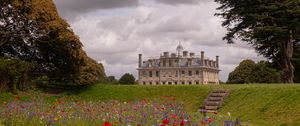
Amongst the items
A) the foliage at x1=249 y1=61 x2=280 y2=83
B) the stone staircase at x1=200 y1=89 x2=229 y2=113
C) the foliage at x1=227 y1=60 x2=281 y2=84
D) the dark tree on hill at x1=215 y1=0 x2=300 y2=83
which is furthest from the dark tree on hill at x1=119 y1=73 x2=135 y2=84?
the stone staircase at x1=200 y1=89 x2=229 y2=113

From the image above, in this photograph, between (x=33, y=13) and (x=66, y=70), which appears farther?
(x=66, y=70)

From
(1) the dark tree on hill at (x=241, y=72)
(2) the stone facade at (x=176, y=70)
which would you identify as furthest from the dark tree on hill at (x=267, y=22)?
(2) the stone facade at (x=176, y=70)

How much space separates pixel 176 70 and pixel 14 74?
71.5 meters

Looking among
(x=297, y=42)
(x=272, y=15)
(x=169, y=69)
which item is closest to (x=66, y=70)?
(x=272, y=15)

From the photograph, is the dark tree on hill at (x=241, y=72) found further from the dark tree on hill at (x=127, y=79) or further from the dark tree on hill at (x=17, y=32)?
the dark tree on hill at (x=17, y=32)

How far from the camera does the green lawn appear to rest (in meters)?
13.3

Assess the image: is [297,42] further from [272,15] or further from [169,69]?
[169,69]

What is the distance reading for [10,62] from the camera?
1958cm

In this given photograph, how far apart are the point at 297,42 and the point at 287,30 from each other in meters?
7.19

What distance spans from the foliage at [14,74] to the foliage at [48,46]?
1.59 metres

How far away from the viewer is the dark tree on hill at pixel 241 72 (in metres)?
58.9

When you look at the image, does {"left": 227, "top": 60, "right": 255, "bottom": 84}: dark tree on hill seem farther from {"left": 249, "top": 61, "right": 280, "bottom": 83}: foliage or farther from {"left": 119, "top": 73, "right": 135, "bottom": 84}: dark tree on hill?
{"left": 119, "top": 73, "right": 135, "bottom": 84}: dark tree on hill

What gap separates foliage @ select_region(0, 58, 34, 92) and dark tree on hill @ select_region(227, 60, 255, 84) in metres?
42.4

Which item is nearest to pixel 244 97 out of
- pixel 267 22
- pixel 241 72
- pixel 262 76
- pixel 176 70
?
pixel 267 22
